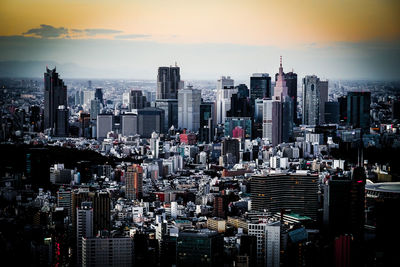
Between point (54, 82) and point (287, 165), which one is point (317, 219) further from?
point (54, 82)

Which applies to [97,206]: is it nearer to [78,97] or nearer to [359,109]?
[359,109]

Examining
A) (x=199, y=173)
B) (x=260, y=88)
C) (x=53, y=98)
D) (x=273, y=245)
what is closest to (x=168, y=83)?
(x=260, y=88)

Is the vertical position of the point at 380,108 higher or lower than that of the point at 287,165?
higher

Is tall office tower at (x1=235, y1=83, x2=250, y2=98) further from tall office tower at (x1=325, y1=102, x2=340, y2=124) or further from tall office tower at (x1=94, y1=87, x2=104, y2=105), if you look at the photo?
tall office tower at (x1=94, y1=87, x2=104, y2=105)

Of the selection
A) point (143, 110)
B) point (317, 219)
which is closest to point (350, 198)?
point (317, 219)

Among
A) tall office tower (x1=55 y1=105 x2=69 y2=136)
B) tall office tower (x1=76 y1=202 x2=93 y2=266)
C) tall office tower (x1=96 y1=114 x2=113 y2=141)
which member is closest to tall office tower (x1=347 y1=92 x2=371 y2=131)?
tall office tower (x1=96 y1=114 x2=113 y2=141)
